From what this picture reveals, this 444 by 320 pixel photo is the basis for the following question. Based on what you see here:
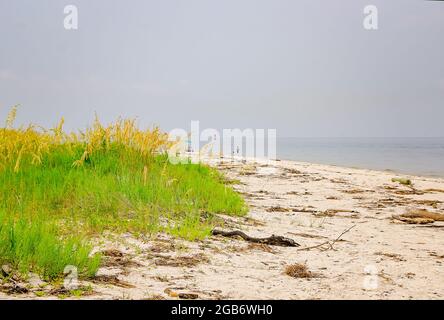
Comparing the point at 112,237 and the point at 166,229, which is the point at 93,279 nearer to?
the point at 112,237

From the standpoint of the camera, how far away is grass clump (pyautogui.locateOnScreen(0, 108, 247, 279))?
3398mm

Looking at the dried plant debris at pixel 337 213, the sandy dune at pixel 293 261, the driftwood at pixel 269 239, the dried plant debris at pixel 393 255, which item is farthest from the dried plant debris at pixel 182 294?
the dried plant debris at pixel 337 213

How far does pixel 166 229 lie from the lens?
4.78 metres

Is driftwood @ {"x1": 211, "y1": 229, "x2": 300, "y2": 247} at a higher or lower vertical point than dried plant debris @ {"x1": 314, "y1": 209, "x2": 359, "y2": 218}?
higher

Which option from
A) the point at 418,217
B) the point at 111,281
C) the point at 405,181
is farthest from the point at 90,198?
the point at 405,181

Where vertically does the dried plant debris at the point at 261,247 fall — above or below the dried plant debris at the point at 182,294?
below

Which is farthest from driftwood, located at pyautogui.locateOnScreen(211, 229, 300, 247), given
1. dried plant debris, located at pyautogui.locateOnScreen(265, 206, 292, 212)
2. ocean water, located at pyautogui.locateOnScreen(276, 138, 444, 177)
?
ocean water, located at pyautogui.locateOnScreen(276, 138, 444, 177)

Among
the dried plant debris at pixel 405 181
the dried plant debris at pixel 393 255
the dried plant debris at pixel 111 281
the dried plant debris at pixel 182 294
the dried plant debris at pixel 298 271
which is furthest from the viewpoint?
the dried plant debris at pixel 405 181

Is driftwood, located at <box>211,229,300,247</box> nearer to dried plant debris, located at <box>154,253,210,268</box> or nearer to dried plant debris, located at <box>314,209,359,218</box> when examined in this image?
dried plant debris, located at <box>154,253,210,268</box>

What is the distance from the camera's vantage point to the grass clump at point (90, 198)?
3.40m

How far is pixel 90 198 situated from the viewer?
5.40 meters

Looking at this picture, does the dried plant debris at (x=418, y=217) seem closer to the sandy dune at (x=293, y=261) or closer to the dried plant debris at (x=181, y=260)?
the sandy dune at (x=293, y=261)

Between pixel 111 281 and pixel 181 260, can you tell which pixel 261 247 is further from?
pixel 111 281
